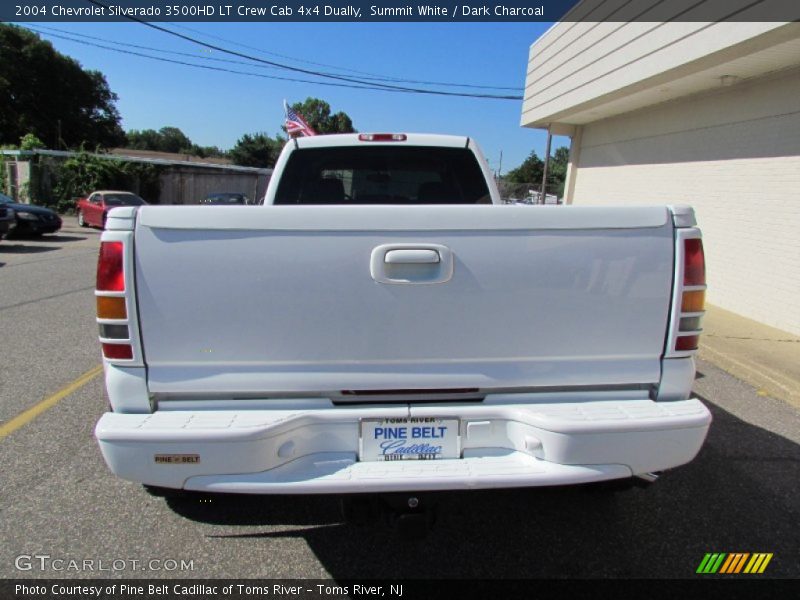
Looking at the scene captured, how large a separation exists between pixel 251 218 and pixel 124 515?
6.20ft

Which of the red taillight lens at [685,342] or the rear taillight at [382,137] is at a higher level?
the rear taillight at [382,137]

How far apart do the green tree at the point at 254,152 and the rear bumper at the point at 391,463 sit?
72.4 m

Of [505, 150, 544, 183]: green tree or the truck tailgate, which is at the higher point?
[505, 150, 544, 183]: green tree

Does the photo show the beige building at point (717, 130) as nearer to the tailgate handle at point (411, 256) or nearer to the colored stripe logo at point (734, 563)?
the colored stripe logo at point (734, 563)

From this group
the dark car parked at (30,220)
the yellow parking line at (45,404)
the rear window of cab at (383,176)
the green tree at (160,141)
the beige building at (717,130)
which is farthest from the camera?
the green tree at (160,141)

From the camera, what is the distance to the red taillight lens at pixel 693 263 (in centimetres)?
217

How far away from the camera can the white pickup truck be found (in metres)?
2.01

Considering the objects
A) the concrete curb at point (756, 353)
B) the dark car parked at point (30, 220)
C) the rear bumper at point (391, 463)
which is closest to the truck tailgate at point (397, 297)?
the rear bumper at point (391, 463)

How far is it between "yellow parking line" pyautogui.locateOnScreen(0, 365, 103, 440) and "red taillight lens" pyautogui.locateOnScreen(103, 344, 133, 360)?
2315 mm

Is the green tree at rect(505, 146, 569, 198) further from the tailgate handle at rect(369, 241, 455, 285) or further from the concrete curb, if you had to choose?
the tailgate handle at rect(369, 241, 455, 285)

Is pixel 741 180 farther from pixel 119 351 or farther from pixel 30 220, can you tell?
pixel 30 220

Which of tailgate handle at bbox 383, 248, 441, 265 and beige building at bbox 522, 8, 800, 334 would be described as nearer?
tailgate handle at bbox 383, 248, 441, 265

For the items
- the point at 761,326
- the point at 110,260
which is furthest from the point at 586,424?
the point at 761,326

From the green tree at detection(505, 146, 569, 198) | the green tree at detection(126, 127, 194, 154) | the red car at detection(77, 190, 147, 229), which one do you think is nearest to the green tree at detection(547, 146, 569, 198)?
the green tree at detection(505, 146, 569, 198)
